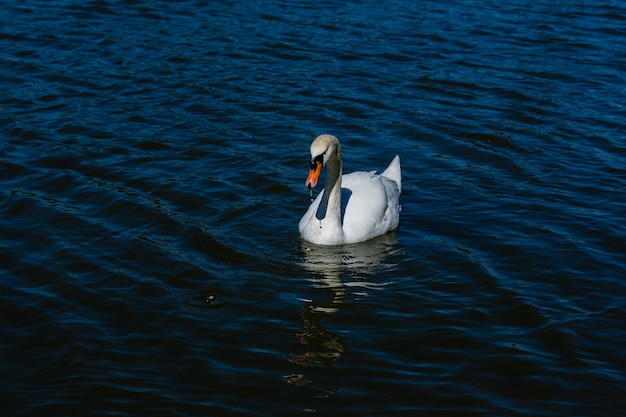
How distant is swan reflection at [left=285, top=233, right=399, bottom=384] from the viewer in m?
10.1

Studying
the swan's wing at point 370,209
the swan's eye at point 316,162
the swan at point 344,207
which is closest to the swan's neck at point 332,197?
the swan at point 344,207

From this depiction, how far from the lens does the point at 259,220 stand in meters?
13.4

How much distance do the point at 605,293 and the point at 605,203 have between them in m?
2.85

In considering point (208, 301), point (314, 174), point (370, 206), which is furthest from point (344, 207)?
point (208, 301)

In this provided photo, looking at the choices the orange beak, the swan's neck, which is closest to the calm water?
the swan's neck

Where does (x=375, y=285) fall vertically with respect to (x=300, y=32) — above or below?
below

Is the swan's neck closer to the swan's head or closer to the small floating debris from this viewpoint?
the swan's head

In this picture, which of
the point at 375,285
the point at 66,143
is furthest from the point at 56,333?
the point at 66,143

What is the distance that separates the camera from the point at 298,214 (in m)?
13.8

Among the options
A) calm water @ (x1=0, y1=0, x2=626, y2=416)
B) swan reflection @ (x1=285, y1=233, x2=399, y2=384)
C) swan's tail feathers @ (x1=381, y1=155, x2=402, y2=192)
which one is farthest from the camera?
swan's tail feathers @ (x1=381, y1=155, x2=402, y2=192)

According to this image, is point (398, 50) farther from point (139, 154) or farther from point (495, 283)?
point (495, 283)

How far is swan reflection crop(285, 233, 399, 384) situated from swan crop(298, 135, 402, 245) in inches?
6.4

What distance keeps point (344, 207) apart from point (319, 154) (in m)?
1.57

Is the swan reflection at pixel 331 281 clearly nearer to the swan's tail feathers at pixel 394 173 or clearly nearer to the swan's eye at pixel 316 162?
the swan's tail feathers at pixel 394 173
